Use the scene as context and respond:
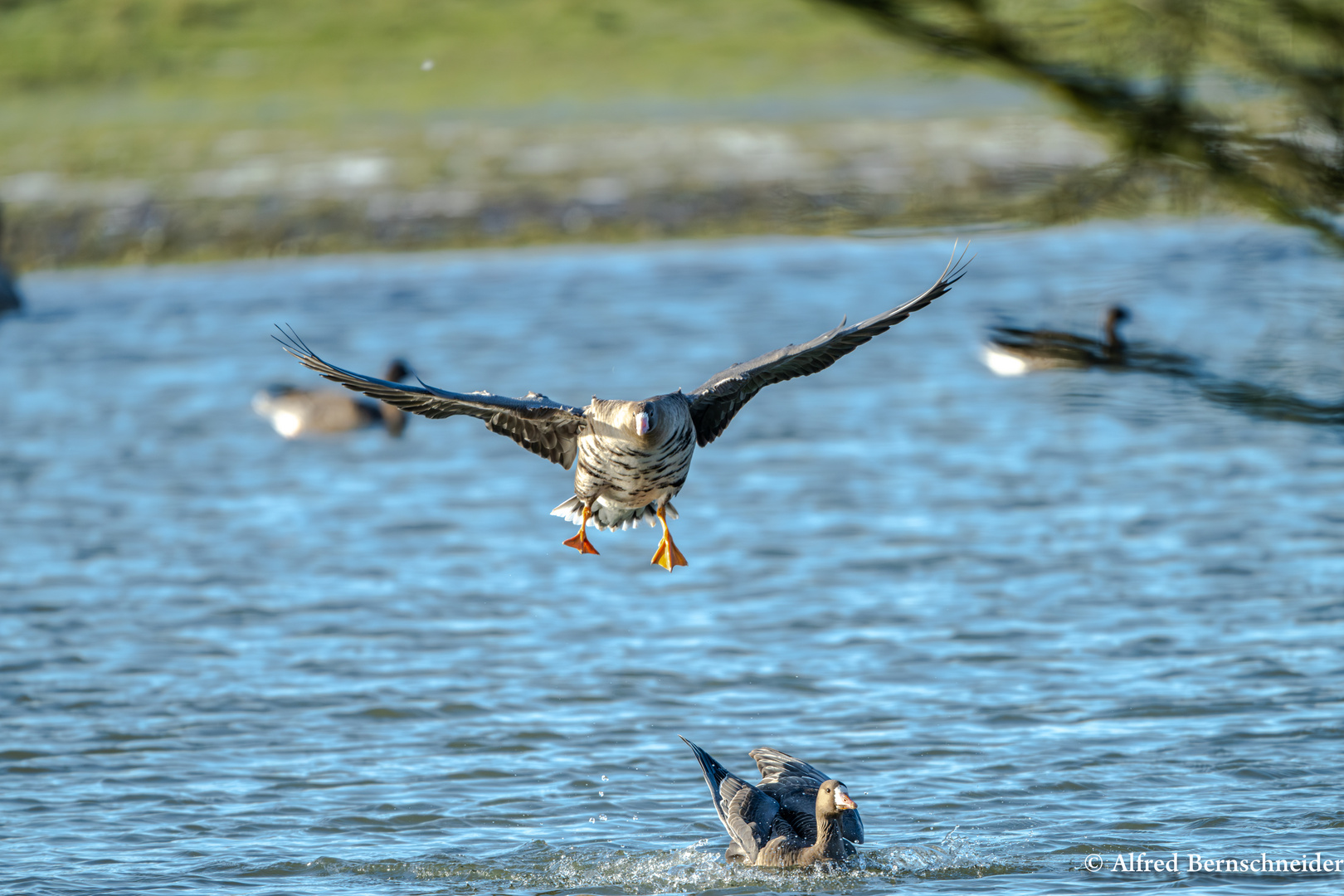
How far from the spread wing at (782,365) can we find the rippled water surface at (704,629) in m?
0.66

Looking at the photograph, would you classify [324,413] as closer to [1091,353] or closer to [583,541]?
[583,541]

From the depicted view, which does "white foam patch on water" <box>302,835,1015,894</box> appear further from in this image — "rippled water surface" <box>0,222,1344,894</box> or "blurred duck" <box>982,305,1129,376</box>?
"blurred duck" <box>982,305,1129,376</box>

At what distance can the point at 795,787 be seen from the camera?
7.73 m

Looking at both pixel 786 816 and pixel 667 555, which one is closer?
pixel 786 816

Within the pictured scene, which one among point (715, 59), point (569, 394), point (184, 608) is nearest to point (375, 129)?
point (715, 59)

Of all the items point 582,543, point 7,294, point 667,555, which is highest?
point 582,543

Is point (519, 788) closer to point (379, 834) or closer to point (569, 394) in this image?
point (379, 834)

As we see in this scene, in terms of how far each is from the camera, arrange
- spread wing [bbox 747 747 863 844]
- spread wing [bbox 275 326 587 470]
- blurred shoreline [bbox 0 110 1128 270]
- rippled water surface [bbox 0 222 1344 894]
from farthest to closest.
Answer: blurred shoreline [bbox 0 110 1128 270]
spread wing [bbox 747 747 863 844]
rippled water surface [bbox 0 222 1344 894]
spread wing [bbox 275 326 587 470]

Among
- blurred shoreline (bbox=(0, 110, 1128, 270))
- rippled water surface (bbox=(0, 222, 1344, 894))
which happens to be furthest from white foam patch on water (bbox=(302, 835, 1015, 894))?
blurred shoreline (bbox=(0, 110, 1128, 270))

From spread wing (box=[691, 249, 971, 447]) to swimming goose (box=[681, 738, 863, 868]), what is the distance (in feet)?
5.34

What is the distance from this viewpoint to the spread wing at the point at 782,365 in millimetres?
6859

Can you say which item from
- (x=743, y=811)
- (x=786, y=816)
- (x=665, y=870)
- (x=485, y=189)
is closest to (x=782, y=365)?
(x=743, y=811)

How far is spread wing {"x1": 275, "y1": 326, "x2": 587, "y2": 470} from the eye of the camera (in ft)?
21.6

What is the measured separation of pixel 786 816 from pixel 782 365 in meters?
2.23
